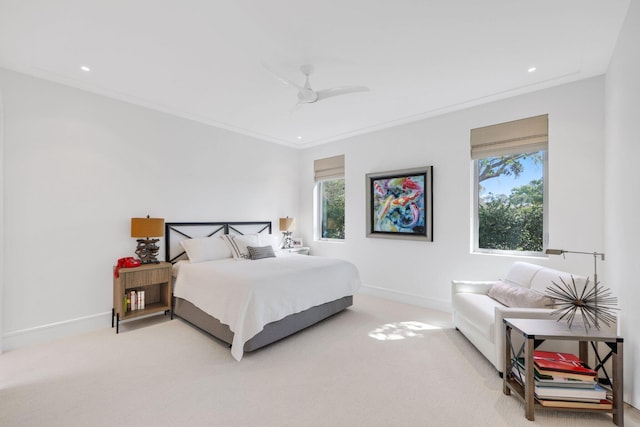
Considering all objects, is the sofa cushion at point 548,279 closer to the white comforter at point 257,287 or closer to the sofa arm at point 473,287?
the sofa arm at point 473,287

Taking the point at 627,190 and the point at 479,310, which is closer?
the point at 627,190

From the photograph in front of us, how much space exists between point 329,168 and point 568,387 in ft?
14.6

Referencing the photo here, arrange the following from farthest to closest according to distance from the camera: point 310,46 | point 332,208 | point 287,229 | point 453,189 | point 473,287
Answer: point 332,208 → point 287,229 → point 453,189 → point 473,287 → point 310,46

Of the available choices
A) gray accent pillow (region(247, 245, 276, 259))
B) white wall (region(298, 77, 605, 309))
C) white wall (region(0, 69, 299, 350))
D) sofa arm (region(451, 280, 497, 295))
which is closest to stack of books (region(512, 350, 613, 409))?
sofa arm (region(451, 280, 497, 295))

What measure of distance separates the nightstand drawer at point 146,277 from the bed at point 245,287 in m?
0.15

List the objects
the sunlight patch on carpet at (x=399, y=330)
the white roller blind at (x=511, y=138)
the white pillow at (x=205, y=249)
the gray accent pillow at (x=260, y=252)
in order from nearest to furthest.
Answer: the sunlight patch on carpet at (x=399, y=330) → the white roller blind at (x=511, y=138) → the white pillow at (x=205, y=249) → the gray accent pillow at (x=260, y=252)

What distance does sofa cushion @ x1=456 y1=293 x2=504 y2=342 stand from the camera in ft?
8.11

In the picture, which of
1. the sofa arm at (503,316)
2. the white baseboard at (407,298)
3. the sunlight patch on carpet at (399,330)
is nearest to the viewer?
the sofa arm at (503,316)

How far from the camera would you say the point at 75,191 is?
323 centimetres

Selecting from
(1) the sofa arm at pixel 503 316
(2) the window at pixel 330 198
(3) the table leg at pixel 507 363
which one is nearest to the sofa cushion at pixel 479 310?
(1) the sofa arm at pixel 503 316

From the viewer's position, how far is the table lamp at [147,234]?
338cm

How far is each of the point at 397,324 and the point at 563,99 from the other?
3.19 metres

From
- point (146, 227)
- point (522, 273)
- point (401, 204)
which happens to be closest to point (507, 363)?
point (522, 273)

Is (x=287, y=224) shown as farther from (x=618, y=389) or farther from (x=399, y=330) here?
(x=618, y=389)
